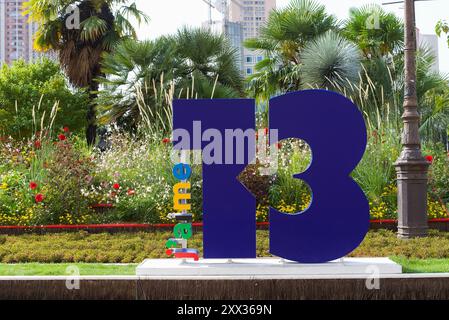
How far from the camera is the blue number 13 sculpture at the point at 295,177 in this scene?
6414mm

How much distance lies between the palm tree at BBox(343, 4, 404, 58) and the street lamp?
8.96m

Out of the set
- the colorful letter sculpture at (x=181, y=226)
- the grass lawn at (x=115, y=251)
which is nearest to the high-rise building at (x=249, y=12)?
the grass lawn at (x=115, y=251)

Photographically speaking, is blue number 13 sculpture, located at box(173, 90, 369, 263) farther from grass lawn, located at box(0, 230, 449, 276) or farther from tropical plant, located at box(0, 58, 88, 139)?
tropical plant, located at box(0, 58, 88, 139)

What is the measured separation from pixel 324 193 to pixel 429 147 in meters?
6.33

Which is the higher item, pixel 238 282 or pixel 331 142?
pixel 331 142

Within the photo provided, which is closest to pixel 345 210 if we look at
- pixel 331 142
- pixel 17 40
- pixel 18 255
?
pixel 331 142

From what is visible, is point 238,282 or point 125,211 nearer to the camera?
point 238,282

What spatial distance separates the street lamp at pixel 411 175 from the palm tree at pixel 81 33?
1434 centimetres

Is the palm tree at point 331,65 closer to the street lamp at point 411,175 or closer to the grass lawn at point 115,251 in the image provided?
the street lamp at point 411,175

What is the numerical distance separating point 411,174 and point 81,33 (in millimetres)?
15709

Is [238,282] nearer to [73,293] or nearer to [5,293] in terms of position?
[73,293]

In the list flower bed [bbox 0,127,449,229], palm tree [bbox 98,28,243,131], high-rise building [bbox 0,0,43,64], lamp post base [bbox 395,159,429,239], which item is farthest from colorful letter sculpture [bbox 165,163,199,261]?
high-rise building [bbox 0,0,43,64]

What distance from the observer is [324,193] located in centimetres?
644

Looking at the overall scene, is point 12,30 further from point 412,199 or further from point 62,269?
point 62,269
